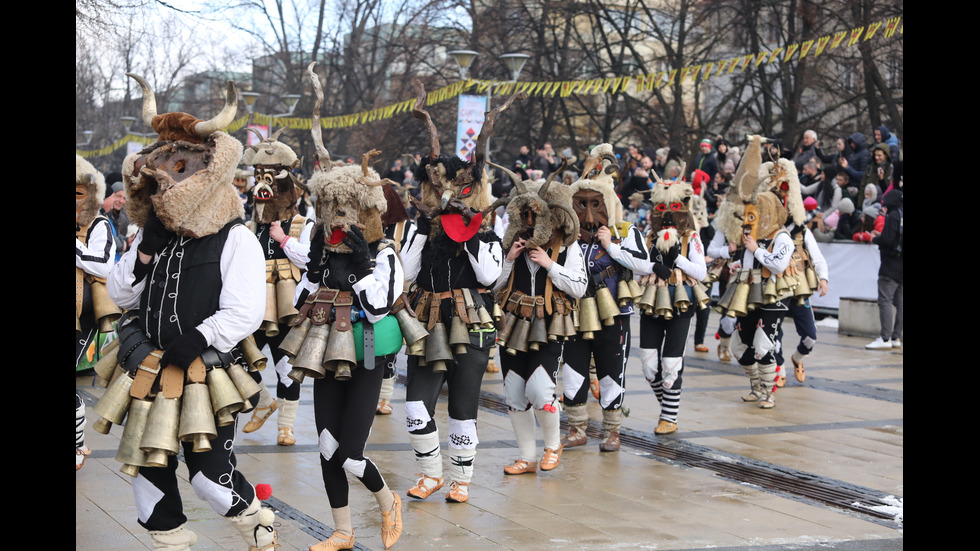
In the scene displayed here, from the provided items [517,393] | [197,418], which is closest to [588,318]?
[517,393]

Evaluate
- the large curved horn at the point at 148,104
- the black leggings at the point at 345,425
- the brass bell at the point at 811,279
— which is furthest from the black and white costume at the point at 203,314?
the brass bell at the point at 811,279

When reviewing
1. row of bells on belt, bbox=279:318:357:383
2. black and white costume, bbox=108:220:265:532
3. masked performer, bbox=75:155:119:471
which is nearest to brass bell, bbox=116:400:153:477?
black and white costume, bbox=108:220:265:532

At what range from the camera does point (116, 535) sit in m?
5.76

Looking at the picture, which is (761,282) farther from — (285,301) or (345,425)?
(345,425)

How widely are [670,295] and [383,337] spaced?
12.8 feet

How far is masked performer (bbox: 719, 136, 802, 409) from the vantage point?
10.2m

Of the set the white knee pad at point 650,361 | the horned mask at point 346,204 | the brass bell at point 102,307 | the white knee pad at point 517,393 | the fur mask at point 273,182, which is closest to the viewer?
the horned mask at point 346,204

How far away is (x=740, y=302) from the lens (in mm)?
10312

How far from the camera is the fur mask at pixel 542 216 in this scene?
7445 mm

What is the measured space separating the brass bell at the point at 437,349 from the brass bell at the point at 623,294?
2.30 metres

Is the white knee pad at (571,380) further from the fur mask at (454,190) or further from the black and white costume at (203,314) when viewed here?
the black and white costume at (203,314)
